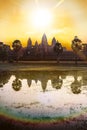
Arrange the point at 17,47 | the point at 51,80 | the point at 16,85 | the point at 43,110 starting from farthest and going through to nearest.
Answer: the point at 17,47 < the point at 51,80 < the point at 16,85 < the point at 43,110

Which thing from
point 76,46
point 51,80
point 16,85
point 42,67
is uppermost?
point 76,46

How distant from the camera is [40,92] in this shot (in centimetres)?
2845

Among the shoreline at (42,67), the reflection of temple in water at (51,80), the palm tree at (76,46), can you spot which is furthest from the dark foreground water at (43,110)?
the palm tree at (76,46)

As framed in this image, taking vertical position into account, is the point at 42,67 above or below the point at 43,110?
above

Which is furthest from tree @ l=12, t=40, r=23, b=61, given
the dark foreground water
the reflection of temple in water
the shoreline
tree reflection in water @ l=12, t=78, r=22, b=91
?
the dark foreground water

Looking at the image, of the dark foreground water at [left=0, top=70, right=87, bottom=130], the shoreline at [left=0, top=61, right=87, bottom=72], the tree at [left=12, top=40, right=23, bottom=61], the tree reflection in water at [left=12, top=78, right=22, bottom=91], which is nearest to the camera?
the dark foreground water at [left=0, top=70, right=87, bottom=130]

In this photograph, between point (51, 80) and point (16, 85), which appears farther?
point (51, 80)

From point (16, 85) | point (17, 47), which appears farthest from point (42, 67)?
point (17, 47)

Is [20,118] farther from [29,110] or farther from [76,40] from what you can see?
[76,40]

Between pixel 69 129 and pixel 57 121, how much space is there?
187cm

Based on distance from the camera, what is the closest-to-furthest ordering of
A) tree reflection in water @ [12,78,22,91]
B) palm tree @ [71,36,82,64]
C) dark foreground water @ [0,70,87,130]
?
dark foreground water @ [0,70,87,130]
tree reflection in water @ [12,78,22,91]
palm tree @ [71,36,82,64]

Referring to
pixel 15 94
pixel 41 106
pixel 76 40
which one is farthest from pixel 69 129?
pixel 76 40

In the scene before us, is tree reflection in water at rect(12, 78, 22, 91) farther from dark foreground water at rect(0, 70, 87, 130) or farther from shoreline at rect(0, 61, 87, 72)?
shoreline at rect(0, 61, 87, 72)

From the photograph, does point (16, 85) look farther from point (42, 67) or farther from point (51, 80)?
point (42, 67)
